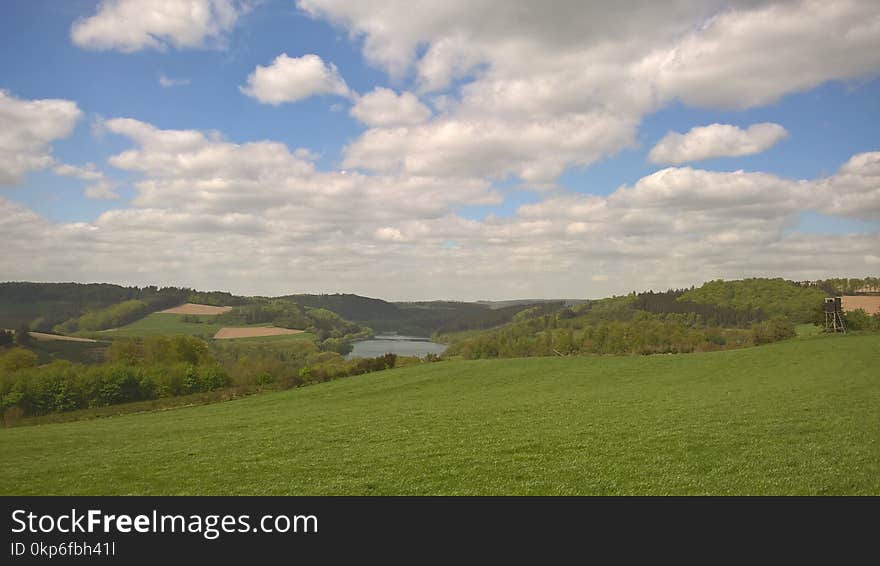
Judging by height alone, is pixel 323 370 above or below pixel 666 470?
below

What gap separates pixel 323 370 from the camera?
73688 mm

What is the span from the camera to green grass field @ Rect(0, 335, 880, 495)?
12617 mm

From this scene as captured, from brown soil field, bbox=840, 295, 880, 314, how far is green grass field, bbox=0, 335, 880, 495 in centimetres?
5917

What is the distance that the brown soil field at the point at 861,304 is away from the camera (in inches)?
3211

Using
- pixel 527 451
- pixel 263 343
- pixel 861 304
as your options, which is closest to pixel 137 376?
pixel 527 451

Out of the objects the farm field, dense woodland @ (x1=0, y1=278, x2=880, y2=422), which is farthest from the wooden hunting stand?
the farm field

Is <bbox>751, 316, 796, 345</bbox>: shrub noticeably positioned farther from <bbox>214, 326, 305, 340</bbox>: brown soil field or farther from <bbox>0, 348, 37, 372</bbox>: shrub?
<bbox>214, 326, 305, 340</bbox>: brown soil field

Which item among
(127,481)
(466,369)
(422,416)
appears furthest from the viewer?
(466,369)

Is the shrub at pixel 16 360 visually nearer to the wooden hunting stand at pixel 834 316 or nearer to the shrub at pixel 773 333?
the shrub at pixel 773 333

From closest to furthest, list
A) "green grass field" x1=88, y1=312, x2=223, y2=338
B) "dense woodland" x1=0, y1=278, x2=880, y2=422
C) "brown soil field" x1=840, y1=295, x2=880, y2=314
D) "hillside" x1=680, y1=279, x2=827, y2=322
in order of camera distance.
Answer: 1. "dense woodland" x1=0, y1=278, x2=880, y2=422
2. "brown soil field" x1=840, y1=295, x2=880, y2=314
3. "hillside" x1=680, y1=279, x2=827, y2=322
4. "green grass field" x1=88, y1=312, x2=223, y2=338

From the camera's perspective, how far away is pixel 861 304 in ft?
282

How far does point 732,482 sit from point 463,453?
24.3 ft
